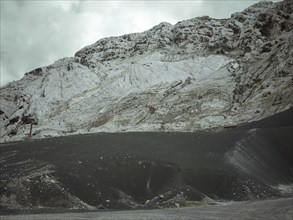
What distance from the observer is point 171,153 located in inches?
1003

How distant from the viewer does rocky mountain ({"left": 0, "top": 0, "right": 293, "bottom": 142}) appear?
43.9 metres

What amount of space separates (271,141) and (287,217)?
14371mm

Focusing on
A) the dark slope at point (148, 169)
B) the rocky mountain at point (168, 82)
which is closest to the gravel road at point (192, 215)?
the dark slope at point (148, 169)

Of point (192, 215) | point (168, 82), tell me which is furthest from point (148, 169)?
point (168, 82)

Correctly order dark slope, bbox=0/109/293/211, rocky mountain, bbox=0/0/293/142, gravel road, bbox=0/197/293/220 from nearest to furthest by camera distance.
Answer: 1. gravel road, bbox=0/197/293/220
2. dark slope, bbox=0/109/293/211
3. rocky mountain, bbox=0/0/293/142

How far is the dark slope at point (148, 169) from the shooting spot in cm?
1755

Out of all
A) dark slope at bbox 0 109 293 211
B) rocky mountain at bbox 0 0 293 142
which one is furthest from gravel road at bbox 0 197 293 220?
rocky mountain at bbox 0 0 293 142

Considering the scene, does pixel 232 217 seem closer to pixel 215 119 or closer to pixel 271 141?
pixel 271 141

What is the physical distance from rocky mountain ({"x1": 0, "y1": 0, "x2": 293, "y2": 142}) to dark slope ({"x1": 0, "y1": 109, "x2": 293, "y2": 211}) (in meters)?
12.8

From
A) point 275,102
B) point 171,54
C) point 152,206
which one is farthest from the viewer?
point 171,54

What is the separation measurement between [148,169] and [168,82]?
36.8 metres

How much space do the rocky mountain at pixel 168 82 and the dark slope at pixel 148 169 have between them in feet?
41.9

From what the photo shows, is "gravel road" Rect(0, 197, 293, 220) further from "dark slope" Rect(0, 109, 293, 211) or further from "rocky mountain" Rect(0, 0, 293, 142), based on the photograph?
"rocky mountain" Rect(0, 0, 293, 142)

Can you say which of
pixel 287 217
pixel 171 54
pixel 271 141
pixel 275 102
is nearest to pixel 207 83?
pixel 275 102
